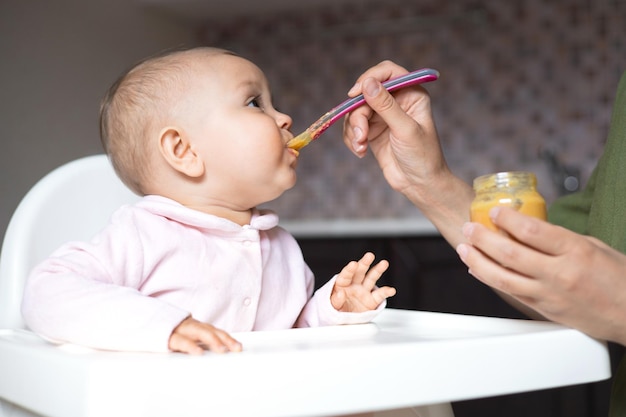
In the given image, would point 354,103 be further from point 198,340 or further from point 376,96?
point 198,340

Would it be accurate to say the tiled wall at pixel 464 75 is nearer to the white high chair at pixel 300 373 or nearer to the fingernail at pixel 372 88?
the fingernail at pixel 372 88

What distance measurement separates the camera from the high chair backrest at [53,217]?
989 mm

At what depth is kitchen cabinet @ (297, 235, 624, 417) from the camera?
2.32 m

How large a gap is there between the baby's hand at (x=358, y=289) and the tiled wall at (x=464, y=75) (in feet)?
7.19

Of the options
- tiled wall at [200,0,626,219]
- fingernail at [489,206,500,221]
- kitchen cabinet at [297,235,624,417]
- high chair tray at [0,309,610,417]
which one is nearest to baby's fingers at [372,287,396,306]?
high chair tray at [0,309,610,417]

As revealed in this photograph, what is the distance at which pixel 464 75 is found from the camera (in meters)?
3.09

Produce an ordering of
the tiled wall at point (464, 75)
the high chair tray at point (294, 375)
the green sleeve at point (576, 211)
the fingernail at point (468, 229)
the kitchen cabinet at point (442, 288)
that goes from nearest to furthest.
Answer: the high chair tray at point (294, 375) < the fingernail at point (468, 229) < the green sleeve at point (576, 211) < the kitchen cabinet at point (442, 288) < the tiled wall at point (464, 75)

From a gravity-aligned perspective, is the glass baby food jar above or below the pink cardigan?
above

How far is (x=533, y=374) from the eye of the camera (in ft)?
2.21

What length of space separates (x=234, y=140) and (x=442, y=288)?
1.69 m

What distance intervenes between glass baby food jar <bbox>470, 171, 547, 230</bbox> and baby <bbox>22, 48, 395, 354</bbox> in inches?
7.1

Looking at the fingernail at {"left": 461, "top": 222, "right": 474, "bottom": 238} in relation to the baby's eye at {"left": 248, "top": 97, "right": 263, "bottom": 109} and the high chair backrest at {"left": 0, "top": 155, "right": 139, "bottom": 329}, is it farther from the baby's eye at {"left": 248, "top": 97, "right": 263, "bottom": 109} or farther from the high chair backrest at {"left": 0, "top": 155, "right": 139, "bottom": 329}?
the high chair backrest at {"left": 0, "top": 155, "right": 139, "bottom": 329}

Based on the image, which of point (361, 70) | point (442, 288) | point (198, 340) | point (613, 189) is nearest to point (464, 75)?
point (361, 70)

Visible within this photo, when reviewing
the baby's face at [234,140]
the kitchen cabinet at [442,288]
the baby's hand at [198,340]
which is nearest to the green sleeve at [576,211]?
the baby's face at [234,140]
